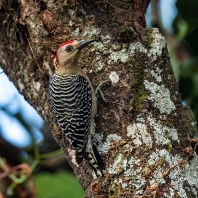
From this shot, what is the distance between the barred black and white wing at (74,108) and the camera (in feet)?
11.7

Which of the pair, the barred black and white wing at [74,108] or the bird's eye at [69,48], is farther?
the bird's eye at [69,48]

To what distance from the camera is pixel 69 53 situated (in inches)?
153

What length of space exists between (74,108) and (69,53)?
1.48 ft

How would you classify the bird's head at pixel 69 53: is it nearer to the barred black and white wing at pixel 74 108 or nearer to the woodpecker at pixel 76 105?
the woodpecker at pixel 76 105

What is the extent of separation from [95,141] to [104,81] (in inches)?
17.6

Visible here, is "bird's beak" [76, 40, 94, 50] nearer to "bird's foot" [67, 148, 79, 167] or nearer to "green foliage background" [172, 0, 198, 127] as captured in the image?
"bird's foot" [67, 148, 79, 167]

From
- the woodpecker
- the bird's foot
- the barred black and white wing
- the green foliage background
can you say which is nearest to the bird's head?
the woodpecker

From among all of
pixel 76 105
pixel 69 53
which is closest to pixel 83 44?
pixel 69 53

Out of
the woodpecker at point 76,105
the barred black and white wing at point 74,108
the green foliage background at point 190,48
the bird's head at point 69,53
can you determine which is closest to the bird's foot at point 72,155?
the woodpecker at point 76,105

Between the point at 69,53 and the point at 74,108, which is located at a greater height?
the point at 69,53

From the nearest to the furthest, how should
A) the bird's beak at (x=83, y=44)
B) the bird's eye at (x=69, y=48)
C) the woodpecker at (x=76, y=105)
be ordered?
the woodpecker at (x=76, y=105)
the bird's beak at (x=83, y=44)
the bird's eye at (x=69, y=48)

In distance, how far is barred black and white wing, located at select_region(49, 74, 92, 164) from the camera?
3557 mm

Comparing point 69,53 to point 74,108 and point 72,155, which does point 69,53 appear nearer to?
point 74,108

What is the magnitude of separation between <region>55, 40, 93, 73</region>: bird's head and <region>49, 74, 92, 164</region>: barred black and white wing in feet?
0.42
